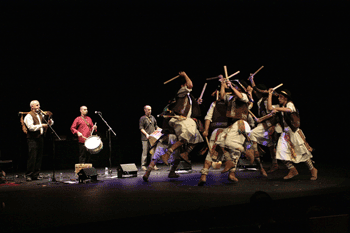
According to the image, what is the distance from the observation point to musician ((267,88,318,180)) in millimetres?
5555

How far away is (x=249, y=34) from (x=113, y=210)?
7716 millimetres

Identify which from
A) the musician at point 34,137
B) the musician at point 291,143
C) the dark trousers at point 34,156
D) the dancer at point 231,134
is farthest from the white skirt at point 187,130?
the dark trousers at point 34,156

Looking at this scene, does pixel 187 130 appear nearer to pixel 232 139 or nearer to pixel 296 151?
pixel 232 139

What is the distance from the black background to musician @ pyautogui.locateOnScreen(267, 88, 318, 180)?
4333 millimetres

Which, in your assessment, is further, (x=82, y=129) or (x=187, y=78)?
(x=82, y=129)

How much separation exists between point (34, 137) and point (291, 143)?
211 inches

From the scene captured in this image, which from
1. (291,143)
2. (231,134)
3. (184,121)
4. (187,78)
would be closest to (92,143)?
(184,121)

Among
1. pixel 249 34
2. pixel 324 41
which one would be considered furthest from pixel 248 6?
pixel 324 41

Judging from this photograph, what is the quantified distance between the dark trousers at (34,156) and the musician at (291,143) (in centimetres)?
505

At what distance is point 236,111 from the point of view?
17.6 feet

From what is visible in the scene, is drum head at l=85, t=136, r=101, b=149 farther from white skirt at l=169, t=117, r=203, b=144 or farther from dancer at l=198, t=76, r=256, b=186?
dancer at l=198, t=76, r=256, b=186

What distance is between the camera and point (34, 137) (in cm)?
702

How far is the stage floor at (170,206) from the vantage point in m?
2.54

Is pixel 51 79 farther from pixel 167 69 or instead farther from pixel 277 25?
pixel 277 25
